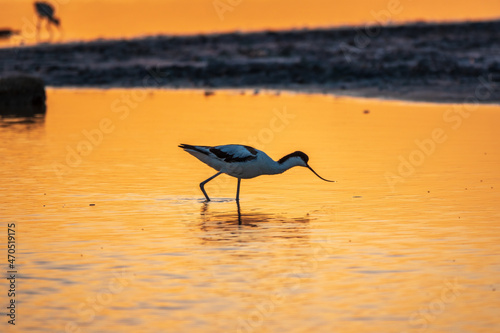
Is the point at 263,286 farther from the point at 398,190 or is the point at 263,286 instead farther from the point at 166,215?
the point at 398,190

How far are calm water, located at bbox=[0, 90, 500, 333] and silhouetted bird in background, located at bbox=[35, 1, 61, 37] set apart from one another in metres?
54.0

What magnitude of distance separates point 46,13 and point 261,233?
6656 cm

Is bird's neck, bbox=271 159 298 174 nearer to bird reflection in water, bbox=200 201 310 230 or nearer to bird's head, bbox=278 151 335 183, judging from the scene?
bird's head, bbox=278 151 335 183

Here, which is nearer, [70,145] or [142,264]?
[142,264]

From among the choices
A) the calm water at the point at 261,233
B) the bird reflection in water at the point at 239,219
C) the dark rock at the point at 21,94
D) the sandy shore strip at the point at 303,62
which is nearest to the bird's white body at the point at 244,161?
the calm water at the point at 261,233

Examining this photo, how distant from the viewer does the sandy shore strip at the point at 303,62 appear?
1373 inches

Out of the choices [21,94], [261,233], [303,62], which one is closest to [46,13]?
[303,62]

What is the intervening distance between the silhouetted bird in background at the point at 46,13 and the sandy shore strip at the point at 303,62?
16.2ft

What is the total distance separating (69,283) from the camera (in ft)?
29.0

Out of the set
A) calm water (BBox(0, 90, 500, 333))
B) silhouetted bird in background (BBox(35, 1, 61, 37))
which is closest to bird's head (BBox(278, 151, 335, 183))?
calm water (BBox(0, 90, 500, 333))

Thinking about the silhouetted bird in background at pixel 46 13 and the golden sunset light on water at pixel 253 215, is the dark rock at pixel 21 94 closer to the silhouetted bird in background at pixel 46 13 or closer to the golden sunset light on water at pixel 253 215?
the golden sunset light on water at pixel 253 215

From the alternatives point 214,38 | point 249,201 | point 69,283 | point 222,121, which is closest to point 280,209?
point 249,201

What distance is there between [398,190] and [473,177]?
1552 millimetres

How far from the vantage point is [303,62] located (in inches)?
1785
